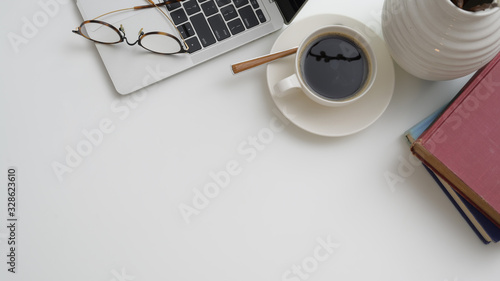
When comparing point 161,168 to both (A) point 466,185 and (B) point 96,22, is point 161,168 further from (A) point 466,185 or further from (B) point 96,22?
(A) point 466,185

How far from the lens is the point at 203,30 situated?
69 centimetres

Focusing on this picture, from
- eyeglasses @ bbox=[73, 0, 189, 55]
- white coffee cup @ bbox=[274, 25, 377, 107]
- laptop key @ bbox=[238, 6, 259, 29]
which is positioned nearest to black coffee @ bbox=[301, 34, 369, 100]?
white coffee cup @ bbox=[274, 25, 377, 107]

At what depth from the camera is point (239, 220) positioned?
0.67m

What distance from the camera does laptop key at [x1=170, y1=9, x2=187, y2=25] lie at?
2.26 ft

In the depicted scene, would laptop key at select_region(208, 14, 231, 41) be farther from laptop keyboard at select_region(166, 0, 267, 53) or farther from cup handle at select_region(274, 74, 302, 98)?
cup handle at select_region(274, 74, 302, 98)

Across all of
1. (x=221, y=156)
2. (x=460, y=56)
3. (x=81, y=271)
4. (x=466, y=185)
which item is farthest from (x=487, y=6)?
(x=81, y=271)

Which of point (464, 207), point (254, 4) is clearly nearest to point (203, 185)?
point (254, 4)

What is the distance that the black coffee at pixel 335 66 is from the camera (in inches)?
25.7

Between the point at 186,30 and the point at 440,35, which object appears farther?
the point at 186,30

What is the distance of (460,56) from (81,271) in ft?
2.11

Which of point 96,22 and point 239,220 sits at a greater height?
point 96,22

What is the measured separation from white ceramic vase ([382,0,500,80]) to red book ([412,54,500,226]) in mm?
51

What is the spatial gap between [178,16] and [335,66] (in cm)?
27

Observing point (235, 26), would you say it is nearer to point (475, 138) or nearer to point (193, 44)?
point (193, 44)
